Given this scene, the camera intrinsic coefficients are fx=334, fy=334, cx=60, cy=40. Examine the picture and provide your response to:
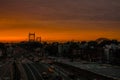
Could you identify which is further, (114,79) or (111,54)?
(111,54)

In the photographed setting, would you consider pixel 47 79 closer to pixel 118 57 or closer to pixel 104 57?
pixel 118 57

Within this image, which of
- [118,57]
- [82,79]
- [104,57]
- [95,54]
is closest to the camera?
[82,79]

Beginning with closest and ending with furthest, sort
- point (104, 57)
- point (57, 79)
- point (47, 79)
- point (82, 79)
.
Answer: point (57, 79)
point (47, 79)
point (82, 79)
point (104, 57)

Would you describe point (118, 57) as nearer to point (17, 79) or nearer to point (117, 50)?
point (117, 50)

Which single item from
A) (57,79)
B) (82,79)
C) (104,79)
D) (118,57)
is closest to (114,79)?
(104,79)

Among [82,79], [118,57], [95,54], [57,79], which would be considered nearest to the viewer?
[57,79]

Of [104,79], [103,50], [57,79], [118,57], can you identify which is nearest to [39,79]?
[57,79]

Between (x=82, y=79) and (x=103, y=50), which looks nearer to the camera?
(x=82, y=79)

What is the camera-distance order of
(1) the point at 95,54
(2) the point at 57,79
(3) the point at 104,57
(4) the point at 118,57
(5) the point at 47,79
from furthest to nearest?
(1) the point at 95,54, (3) the point at 104,57, (4) the point at 118,57, (5) the point at 47,79, (2) the point at 57,79
